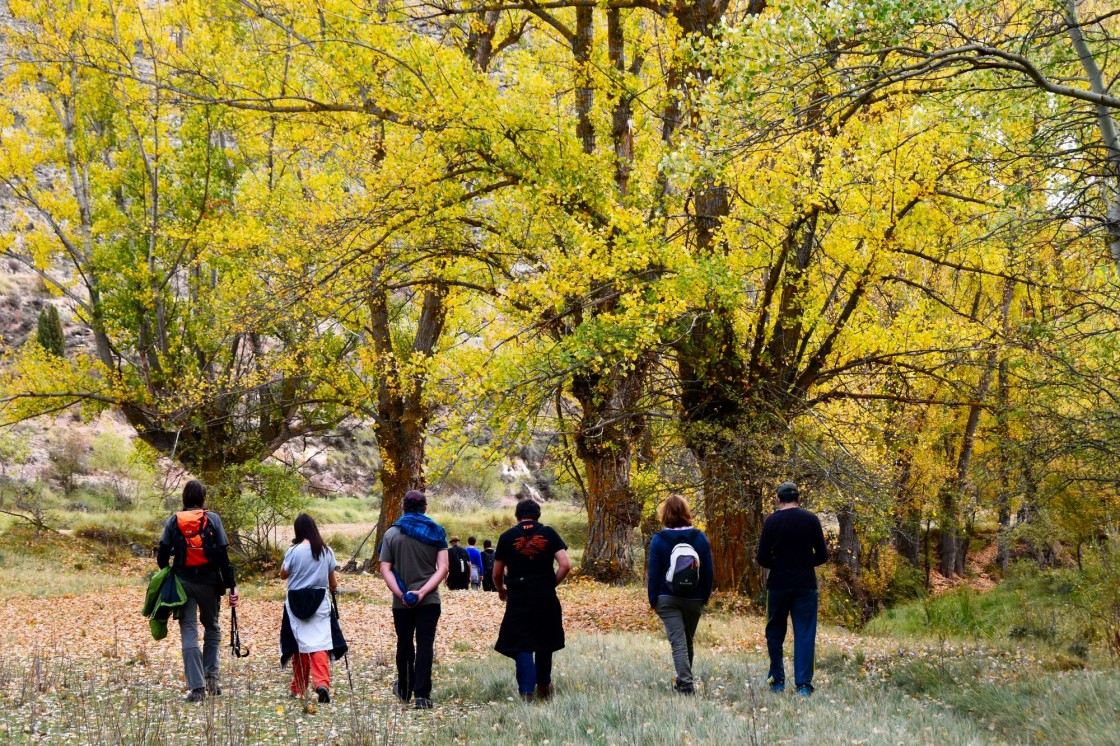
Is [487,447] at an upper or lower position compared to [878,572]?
upper

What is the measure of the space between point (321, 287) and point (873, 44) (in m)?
9.57

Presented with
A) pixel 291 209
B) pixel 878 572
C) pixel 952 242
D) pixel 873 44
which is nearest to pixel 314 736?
pixel 873 44

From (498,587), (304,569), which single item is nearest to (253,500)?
(304,569)

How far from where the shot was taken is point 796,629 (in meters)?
7.29

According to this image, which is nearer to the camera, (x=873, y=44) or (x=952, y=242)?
(x=873, y=44)

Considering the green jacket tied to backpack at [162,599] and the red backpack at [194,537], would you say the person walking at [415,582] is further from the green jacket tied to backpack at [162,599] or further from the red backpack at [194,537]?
the green jacket tied to backpack at [162,599]

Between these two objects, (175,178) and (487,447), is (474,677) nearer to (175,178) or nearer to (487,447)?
(487,447)

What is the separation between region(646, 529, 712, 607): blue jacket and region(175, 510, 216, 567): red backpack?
3982mm

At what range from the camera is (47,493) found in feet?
125

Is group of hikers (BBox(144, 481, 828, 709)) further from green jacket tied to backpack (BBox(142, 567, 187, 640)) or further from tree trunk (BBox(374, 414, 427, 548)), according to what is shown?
tree trunk (BBox(374, 414, 427, 548))

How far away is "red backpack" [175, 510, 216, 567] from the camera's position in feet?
24.5

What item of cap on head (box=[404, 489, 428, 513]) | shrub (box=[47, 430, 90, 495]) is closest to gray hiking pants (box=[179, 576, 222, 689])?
cap on head (box=[404, 489, 428, 513])

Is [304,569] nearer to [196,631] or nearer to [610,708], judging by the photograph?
[196,631]

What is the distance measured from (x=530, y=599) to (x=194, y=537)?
10.2ft
